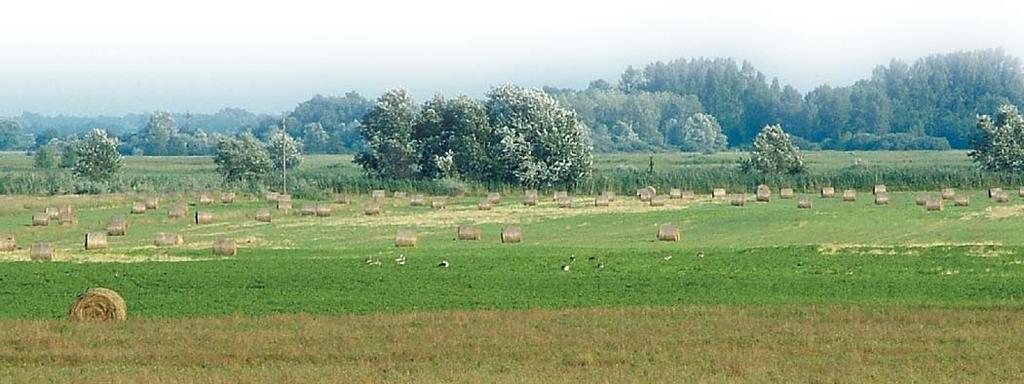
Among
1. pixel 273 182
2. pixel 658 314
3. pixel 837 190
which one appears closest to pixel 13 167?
pixel 273 182

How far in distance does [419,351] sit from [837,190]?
69714 mm

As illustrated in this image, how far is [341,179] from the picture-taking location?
329 feet

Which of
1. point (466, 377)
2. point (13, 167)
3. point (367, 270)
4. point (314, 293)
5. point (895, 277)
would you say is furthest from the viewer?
point (13, 167)

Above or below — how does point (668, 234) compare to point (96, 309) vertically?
below

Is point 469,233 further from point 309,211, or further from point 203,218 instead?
point 309,211

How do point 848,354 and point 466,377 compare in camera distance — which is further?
point 848,354

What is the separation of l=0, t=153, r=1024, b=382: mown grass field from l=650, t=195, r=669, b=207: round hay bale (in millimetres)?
18998

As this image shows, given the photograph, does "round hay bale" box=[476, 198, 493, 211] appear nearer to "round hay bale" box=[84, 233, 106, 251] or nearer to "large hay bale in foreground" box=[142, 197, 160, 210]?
"large hay bale in foreground" box=[142, 197, 160, 210]

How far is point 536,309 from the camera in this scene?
29.8 meters

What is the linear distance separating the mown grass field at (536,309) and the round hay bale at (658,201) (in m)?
19.0

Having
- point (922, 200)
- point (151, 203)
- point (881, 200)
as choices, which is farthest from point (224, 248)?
point (881, 200)

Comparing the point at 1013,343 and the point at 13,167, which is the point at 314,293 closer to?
the point at 1013,343

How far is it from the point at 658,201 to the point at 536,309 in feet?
157

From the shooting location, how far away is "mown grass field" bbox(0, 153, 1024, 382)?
2231 centimetres
